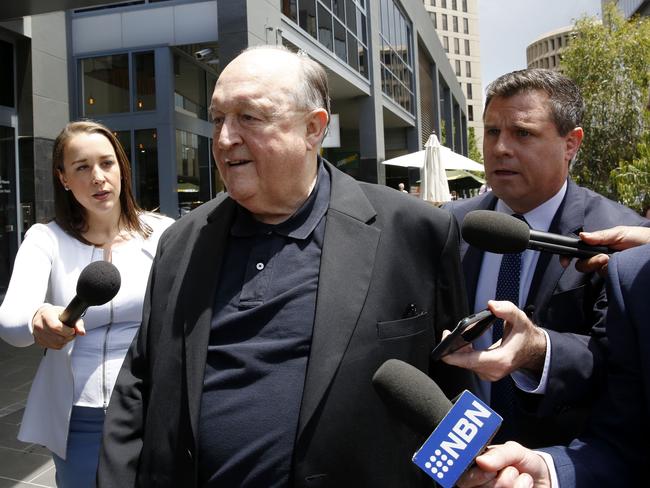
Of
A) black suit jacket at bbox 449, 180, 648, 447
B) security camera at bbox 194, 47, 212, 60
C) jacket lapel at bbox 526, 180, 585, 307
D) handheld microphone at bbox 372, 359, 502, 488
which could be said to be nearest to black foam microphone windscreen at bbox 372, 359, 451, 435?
handheld microphone at bbox 372, 359, 502, 488

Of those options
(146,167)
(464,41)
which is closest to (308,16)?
(146,167)

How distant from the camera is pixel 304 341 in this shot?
1.72 m

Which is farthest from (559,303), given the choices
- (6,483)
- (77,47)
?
(77,47)

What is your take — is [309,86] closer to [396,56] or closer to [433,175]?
[433,175]

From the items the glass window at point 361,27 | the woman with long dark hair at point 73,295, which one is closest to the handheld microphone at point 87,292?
the woman with long dark hair at point 73,295

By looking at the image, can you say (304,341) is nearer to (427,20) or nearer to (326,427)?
(326,427)

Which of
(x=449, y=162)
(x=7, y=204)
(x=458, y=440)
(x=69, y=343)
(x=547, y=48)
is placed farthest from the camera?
(x=547, y=48)

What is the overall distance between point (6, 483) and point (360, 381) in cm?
361

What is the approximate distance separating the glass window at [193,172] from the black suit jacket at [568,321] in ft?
40.8

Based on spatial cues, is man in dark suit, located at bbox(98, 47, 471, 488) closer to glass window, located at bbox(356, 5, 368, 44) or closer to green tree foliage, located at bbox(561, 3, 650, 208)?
green tree foliage, located at bbox(561, 3, 650, 208)

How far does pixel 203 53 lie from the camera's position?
13.9 metres

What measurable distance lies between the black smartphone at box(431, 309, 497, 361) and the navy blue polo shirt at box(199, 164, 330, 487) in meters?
0.55

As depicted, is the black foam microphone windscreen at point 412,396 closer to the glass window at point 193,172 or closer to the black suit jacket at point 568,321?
the black suit jacket at point 568,321

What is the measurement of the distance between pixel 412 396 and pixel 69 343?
1.82 m
